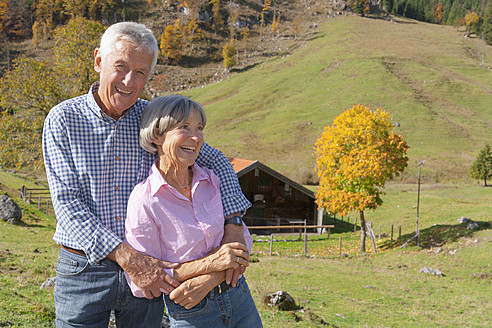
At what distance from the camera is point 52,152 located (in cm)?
276

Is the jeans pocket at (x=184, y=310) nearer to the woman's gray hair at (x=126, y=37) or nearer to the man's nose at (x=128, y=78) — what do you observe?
the man's nose at (x=128, y=78)

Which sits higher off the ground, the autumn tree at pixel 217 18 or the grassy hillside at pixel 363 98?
the autumn tree at pixel 217 18

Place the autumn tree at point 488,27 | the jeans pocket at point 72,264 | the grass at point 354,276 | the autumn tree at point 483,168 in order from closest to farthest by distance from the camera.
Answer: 1. the jeans pocket at point 72,264
2. the grass at point 354,276
3. the autumn tree at point 483,168
4. the autumn tree at point 488,27

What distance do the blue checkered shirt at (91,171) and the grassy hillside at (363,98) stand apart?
46783 millimetres

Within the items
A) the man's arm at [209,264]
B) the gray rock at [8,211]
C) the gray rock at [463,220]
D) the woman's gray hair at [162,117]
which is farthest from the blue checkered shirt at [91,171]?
the gray rock at [463,220]

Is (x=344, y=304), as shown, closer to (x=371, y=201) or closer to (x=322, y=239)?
(x=371, y=201)

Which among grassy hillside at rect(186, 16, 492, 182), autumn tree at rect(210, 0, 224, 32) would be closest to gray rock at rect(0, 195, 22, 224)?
grassy hillside at rect(186, 16, 492, 182)

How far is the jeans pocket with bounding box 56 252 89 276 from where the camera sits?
269cm

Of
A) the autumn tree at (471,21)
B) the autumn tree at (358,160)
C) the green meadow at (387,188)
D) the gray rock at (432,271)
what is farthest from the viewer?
the autumn tree at (471,21)

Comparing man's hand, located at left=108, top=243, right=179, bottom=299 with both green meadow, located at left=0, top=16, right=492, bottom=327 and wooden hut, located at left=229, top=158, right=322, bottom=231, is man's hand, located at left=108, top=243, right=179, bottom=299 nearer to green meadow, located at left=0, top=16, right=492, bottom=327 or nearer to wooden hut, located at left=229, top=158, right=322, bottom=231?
green meadow, located at left=0, top=16, right=492, bottom=327

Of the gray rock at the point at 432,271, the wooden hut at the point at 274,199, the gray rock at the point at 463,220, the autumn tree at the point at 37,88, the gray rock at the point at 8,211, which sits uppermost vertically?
the autumn tree at the point at 37,88

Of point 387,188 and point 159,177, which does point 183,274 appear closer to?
point 159,177

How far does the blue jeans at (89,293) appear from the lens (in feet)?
8.79

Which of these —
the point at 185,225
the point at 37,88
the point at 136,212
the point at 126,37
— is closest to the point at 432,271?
the point at 185,225
